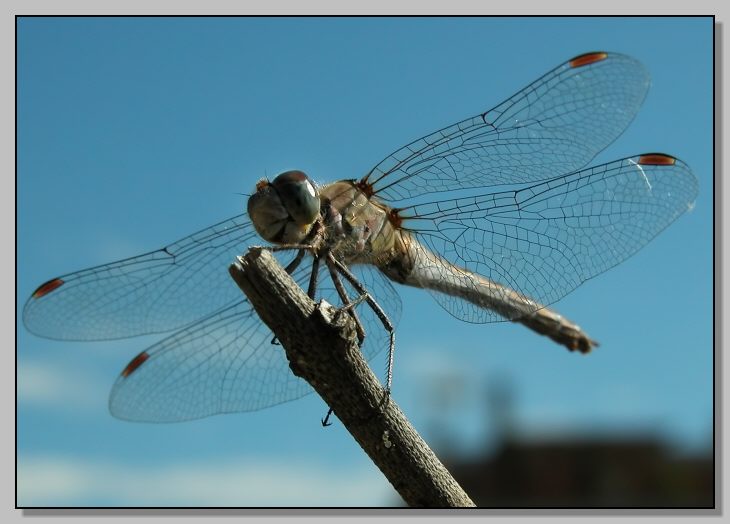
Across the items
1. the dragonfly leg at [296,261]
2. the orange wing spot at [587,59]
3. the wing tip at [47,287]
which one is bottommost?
the orange wing spot at [587,59]

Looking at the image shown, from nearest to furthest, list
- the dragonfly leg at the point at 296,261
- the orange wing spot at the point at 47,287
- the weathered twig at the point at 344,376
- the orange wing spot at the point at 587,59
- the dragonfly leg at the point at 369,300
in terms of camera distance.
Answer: the weathered twig at the point at 344,376, the dragonfly leg at the point at 369,300, the orange wing spot at the point at 587,59, the dragonfly leg at the point at 296,261, the orange wing spot at the point at 47,287

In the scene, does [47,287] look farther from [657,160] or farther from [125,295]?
[657,160]

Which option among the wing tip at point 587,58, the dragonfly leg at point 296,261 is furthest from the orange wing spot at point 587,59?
the dragonfly leg at point 296,261

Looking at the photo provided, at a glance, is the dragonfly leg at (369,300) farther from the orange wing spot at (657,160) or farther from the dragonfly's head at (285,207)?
the orange wing spot at (657,160)

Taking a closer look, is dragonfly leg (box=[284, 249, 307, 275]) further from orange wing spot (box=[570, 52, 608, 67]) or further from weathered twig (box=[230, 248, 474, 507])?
orange wing spot (box=[570, 52, 608, 67])

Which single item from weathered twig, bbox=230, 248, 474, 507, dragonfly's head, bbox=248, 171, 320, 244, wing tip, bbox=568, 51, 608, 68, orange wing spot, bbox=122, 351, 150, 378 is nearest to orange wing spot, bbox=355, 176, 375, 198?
dragonfly's head, bbox=248, 171, 320, 244

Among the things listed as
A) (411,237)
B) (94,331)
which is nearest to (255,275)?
(411,237)
